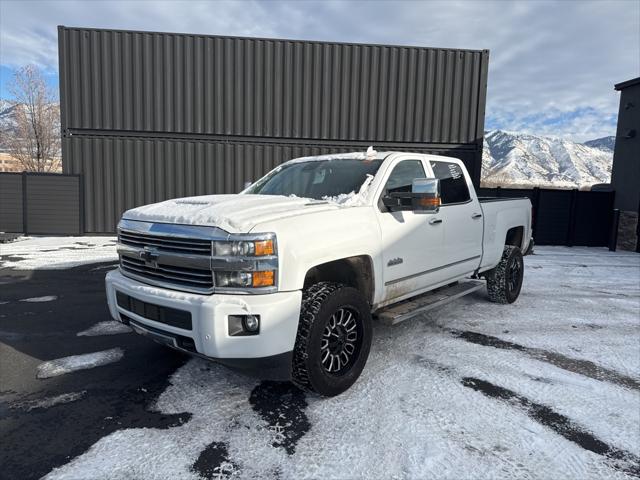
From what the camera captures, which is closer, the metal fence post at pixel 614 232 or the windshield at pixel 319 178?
the windshield at pixel 319 178

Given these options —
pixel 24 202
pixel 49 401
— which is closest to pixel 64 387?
pixel 49 401

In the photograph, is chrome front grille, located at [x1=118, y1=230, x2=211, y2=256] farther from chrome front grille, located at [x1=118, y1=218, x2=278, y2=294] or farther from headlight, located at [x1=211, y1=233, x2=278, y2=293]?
headlight, located at [x1=211, y1=233, x2=278, y2=293]

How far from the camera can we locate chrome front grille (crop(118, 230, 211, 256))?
8.61 feet

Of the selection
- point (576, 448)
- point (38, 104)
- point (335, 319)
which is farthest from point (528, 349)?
point (38, 104)

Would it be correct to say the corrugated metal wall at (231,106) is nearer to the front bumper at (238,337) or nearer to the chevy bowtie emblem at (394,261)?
the chevy bowtie emblem at (394,261)

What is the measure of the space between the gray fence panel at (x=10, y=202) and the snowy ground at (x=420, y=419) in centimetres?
1002

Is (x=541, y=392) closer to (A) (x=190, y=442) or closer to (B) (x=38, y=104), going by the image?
(A) (x=190, y=442)

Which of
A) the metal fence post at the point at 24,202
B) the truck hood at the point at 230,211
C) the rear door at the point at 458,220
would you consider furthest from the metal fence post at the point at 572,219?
the metal fence post at the point at 24,202

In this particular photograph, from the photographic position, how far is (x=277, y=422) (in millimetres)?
2693

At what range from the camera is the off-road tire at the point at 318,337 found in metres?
2.72

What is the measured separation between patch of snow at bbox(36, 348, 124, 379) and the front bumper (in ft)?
4.14

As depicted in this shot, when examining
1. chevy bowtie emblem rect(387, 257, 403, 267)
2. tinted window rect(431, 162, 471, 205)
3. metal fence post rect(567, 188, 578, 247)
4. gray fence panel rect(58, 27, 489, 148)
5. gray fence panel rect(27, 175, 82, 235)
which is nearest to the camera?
chevy bowtie emblem rect(387, 257, 403, 267)

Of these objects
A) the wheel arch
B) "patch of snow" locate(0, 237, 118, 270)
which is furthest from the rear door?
"patch of snow" locate(0, 237, 118, 270)

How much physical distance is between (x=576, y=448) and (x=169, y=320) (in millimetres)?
2552
